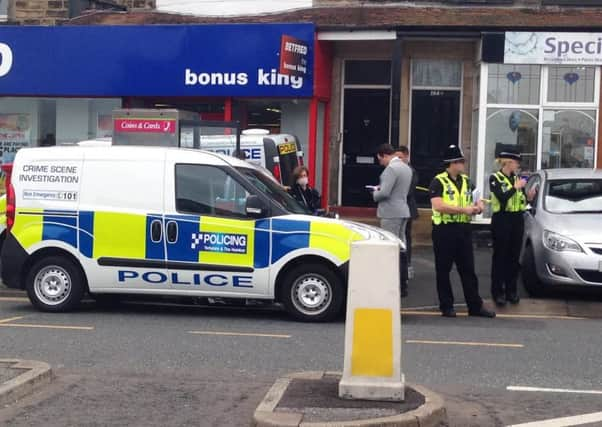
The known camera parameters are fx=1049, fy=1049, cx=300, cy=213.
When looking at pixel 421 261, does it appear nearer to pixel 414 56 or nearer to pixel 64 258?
pixel 414 56

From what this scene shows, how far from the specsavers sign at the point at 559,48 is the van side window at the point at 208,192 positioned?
8.12 metres

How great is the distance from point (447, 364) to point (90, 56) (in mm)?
12519

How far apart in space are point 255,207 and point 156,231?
3.79ft

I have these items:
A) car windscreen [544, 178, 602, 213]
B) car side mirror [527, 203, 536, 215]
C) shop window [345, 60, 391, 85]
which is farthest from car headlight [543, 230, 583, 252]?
shop window [345, 60, 391, 85]

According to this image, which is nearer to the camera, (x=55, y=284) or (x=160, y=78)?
(x=55, y=284)

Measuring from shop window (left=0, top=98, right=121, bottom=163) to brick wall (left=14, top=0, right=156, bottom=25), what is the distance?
163cm

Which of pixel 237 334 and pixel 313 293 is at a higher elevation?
A: pixel 313 293

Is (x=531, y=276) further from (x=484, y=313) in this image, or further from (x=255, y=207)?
(x=255, y=207)

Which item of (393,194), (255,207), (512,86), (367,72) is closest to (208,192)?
(255,207)

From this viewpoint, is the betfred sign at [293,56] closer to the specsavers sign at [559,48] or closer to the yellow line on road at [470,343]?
the specsavers sign at [559,48]

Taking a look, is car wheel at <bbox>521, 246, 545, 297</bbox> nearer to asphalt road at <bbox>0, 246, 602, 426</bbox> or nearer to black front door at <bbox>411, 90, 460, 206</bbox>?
asphalt road at <bbox>0, 246, 602, 426</bbox>

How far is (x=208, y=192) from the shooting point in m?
11.7

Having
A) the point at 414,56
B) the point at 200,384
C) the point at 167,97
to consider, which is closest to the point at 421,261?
the point at 414,56

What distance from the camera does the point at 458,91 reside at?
19.8 m
